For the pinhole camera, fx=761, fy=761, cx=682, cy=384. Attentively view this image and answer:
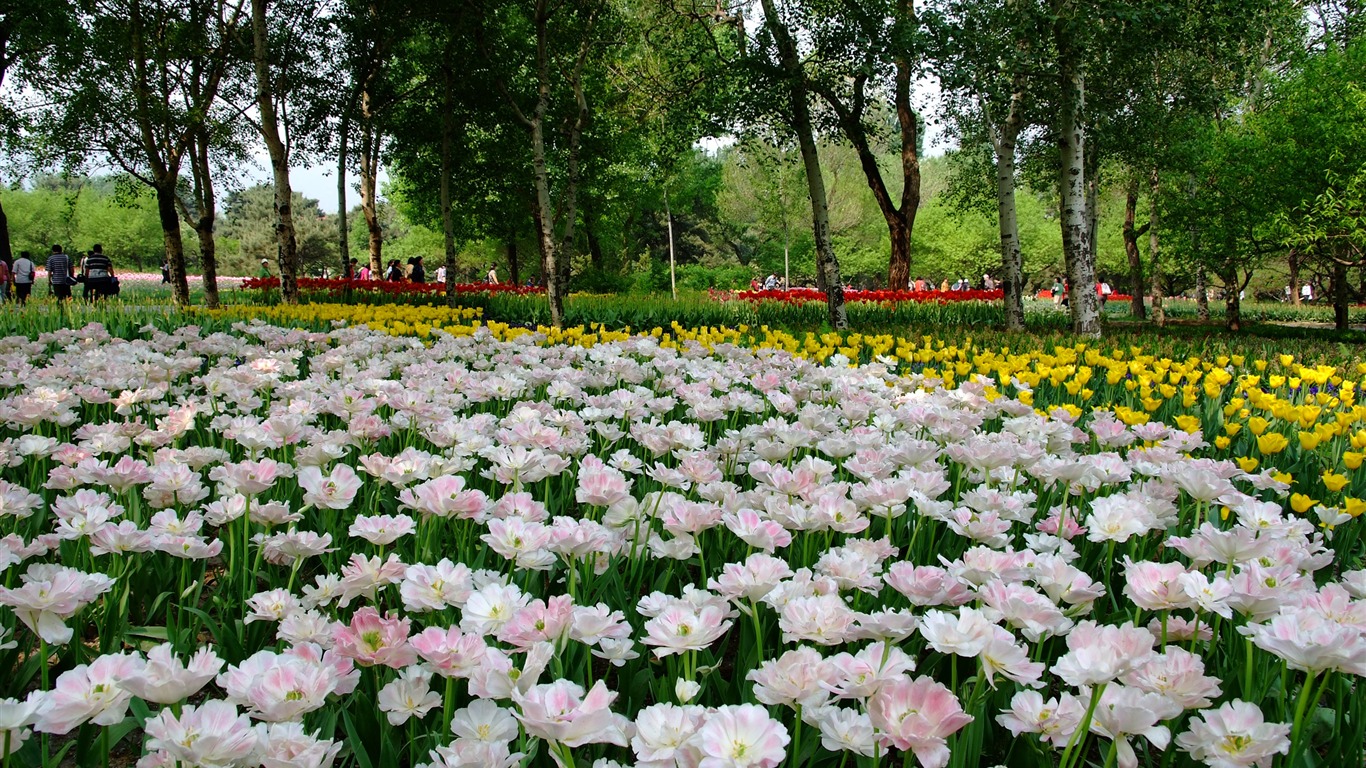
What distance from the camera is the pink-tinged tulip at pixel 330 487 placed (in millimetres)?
1896

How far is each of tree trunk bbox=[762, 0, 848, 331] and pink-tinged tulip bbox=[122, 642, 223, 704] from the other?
9964 mm

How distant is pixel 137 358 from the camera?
422cm

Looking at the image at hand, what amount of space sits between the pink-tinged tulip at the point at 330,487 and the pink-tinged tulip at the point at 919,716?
1414mm

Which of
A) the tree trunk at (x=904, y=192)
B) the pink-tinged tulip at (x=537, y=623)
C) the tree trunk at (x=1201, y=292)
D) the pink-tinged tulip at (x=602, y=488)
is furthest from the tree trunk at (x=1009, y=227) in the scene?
the pink-tinged tulip at (x=537, y=623)

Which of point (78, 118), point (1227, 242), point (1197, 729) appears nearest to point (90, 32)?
point (78, 118)

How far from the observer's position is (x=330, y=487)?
1.95 metres

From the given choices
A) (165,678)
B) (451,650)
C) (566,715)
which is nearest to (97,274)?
(165,678)

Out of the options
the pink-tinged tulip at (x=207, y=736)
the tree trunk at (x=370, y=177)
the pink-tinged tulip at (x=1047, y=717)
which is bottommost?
the pink-tinged tulip at (x=1047, y=717)

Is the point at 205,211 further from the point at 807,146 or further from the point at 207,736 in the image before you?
the point at 207,736

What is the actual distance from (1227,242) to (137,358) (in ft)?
52.7

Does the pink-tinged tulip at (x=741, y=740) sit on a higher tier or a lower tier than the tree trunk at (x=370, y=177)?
lower

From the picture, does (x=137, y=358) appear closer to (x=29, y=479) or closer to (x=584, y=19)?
(x=29, y=479)

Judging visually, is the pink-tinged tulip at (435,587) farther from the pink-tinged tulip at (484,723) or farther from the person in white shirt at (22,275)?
the person in white shirt at (22,275)

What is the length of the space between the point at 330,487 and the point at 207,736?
1.05 metres
